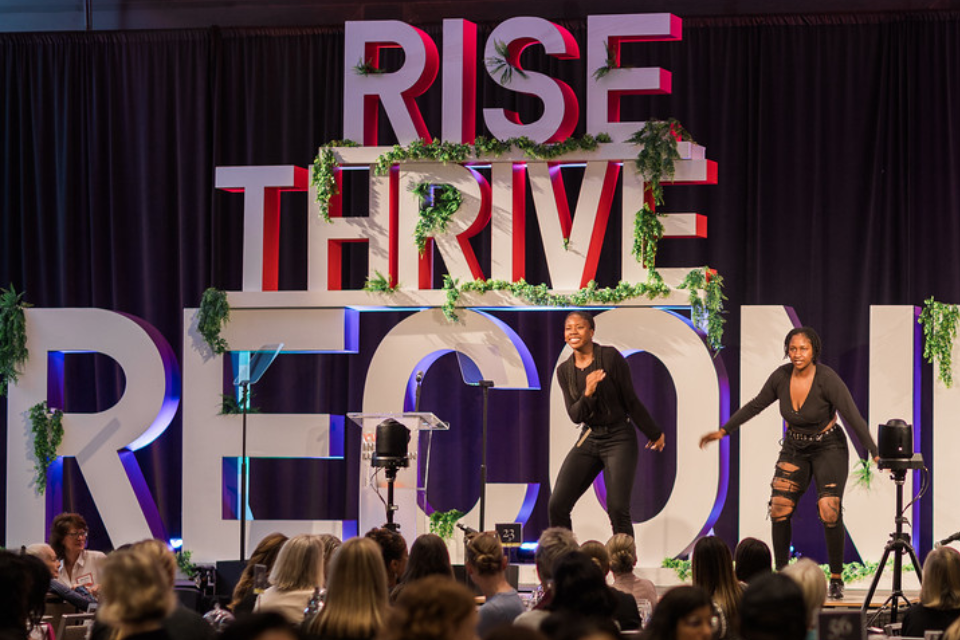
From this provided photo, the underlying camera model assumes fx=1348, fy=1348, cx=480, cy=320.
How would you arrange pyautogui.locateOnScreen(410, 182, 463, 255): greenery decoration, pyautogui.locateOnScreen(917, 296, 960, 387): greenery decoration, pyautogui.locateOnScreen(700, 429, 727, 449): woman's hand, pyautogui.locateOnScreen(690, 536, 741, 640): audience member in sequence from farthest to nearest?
pyautogui.locateOnScreen(410, 182, 463, 255): greenery decoration
pyautogui.locateOnScreen(917, 296, 960, 387): greenery decoration
pyautogui.locateOnScreen(700, 429, 727, 449): woman's hand
pyautogui.locateOnScreen(690, 536, 741, 640): audience member

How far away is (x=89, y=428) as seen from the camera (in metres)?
9.55

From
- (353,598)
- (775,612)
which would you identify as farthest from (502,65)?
(775,612)

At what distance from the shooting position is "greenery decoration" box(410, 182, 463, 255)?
9.09 metres

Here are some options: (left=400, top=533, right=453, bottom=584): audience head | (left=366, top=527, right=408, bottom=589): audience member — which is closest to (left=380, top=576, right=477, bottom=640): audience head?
(left=400, top=533, right=453, bottom=584): audience head

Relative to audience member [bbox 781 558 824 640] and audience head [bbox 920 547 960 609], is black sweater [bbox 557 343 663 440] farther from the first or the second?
audience member [bbox 781 558 824 640]

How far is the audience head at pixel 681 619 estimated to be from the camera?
3.64 m

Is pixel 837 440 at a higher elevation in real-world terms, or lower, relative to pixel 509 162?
lower

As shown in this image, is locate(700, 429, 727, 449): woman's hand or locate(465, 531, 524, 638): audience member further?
locate(700, 429, 727, 449): woman's hand

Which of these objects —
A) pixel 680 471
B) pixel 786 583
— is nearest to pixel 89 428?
pixel 680 471

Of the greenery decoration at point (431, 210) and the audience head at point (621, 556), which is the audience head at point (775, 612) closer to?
the audience head at point (621, 556)

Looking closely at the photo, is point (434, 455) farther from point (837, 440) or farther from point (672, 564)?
point (837, 440)

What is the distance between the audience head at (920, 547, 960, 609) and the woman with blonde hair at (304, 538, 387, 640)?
2.42 meters

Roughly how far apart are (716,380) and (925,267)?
2.24 metres

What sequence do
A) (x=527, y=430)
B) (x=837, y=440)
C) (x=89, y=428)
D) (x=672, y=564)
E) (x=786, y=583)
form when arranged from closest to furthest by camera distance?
(x=786, y=583) < (x=837, y=440) < (x=672, y=564) < (x=89, y=428) < (x=527, y=430)
